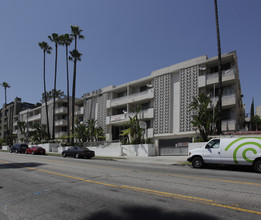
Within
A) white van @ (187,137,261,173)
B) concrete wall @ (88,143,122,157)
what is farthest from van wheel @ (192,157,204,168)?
concrete wall @ (88,143,122,157)

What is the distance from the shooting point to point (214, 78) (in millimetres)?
24672

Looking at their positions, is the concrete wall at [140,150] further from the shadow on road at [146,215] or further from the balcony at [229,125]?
the shadow on road at [146,215]

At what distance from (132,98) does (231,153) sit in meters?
21.7

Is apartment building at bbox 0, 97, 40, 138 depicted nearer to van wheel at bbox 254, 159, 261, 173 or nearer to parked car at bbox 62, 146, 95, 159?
parked car at bbox 62, 146, 95, 159

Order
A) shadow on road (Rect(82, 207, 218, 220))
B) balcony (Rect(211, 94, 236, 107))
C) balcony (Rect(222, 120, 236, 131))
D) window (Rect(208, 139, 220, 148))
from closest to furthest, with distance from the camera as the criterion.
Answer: shadow on road (Rect(82, 207, 218, 220)) → window (Rect(208, 139, 220, 148)) → balcony (Rect(222, 120, 236, 131)) → balcony (Rect(211, 94, 236, 107))

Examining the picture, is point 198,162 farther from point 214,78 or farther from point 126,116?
point 126,116

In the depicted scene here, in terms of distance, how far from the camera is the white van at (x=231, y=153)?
1141cm

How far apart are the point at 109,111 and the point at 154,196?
31.6 metres

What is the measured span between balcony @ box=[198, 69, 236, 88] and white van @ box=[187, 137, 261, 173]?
1326 centimetres

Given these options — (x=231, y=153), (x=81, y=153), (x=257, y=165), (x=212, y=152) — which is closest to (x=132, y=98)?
(x=81, y=153)

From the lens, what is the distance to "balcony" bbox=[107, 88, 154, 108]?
1212 inches

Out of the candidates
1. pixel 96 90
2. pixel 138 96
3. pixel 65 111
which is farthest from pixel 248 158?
pixel 65 111

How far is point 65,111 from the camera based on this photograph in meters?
49.8

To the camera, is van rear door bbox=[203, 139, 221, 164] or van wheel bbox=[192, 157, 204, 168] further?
van wheel bbox=[192, 157, 204, 168]
